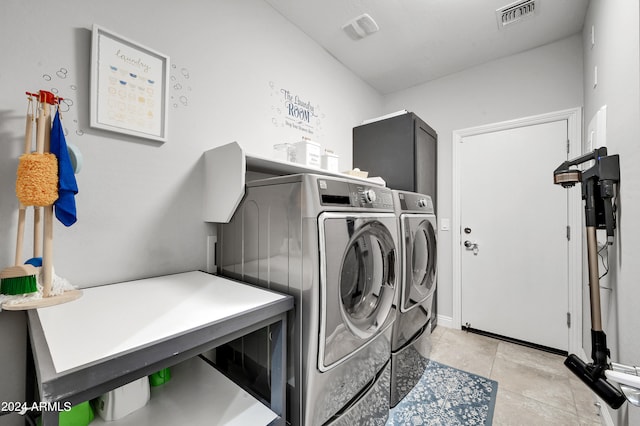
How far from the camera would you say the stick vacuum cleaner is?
1145mm

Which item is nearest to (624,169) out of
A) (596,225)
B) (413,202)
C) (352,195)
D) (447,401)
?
(596,225)

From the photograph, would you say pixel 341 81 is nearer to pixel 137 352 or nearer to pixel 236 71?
pixel 236 71

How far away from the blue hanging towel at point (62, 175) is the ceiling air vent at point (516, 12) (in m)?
2.91

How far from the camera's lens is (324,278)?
3.51 ft

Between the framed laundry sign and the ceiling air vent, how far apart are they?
2499mm

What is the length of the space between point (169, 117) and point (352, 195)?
1.09 metres

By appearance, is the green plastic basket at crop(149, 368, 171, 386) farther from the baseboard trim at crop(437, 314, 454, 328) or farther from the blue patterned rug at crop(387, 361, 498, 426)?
the baseboard trim at crop(437, 314, 454, 328)

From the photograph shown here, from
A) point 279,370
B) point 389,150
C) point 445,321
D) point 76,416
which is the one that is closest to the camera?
point 76,416

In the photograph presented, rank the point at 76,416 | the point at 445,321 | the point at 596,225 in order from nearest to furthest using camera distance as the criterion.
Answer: the point at 76,416
the point at 596,225
the point at 445,321

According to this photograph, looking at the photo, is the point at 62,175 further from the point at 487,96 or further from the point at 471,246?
the point at 487,96

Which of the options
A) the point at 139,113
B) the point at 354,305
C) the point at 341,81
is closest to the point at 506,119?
the point at 341,81

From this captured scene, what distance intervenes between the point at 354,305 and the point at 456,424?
101 centimetres

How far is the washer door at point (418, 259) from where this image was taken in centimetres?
180

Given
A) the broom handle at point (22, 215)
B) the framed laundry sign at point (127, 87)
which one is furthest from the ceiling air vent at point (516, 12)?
the broom handle at point (22, 215)
